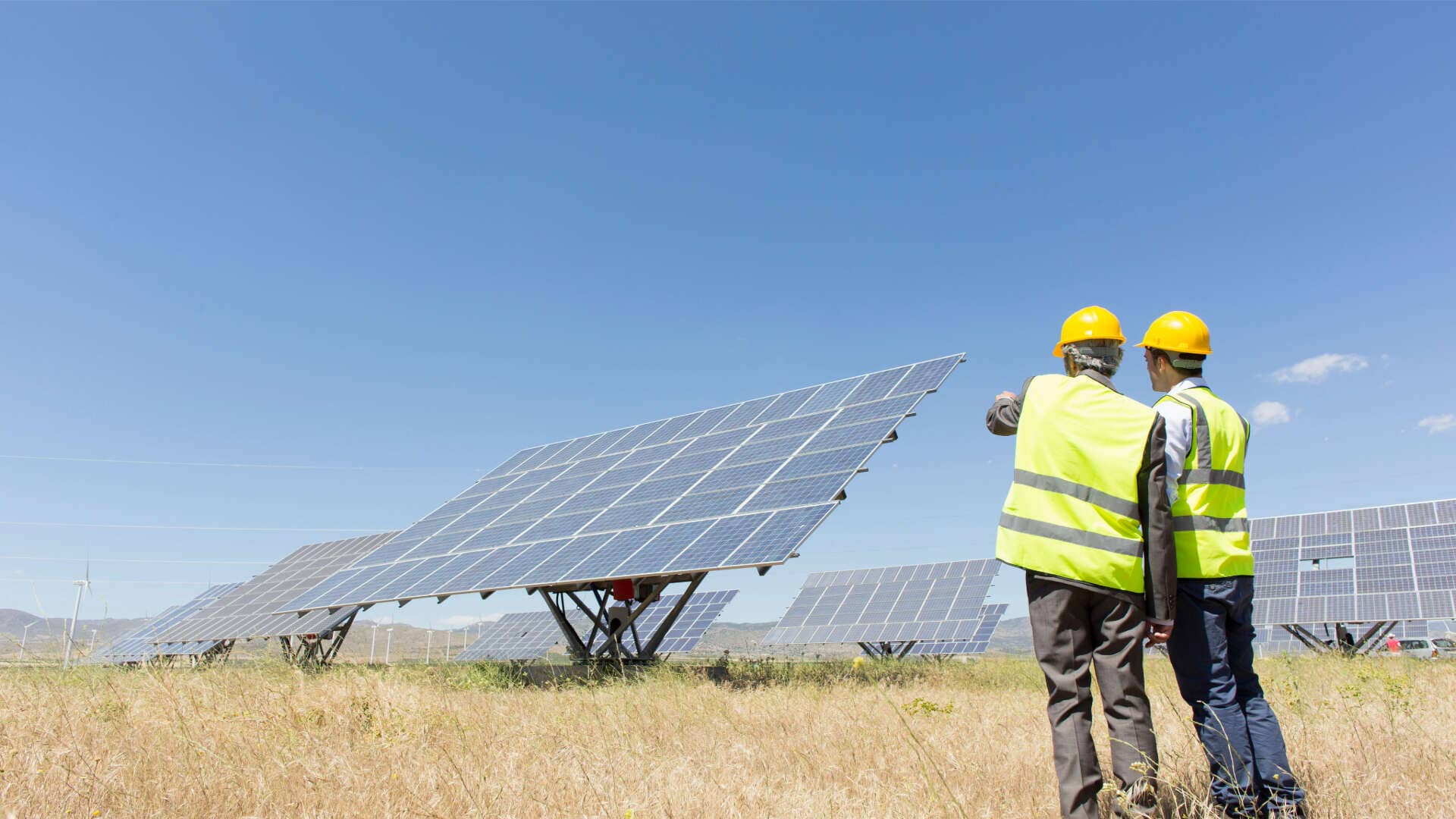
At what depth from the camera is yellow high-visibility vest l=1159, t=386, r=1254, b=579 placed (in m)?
3.50

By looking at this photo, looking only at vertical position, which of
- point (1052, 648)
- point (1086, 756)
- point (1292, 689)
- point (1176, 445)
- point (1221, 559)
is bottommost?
point (1292, 689)

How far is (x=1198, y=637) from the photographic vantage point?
3500mm

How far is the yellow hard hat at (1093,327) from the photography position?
3.64 m

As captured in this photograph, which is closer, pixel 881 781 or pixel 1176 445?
pixel 1176 445

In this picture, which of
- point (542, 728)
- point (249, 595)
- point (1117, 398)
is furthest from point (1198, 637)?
point (249, 595)

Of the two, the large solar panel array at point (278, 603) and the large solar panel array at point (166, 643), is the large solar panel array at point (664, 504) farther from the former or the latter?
the large solar panel array at point (166, 643)

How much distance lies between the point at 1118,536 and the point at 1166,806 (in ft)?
4.22

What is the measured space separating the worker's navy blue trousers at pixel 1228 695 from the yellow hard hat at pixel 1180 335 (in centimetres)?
112

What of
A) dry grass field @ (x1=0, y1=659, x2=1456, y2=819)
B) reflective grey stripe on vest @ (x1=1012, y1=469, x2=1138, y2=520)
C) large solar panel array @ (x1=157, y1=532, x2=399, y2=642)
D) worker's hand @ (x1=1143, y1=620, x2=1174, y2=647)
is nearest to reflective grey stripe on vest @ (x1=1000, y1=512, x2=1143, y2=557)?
reflective grey stripe on vest @ (x1=1012, y1=469, x2=1138, y2=520)

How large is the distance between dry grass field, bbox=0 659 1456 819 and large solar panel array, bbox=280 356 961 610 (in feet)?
7.65

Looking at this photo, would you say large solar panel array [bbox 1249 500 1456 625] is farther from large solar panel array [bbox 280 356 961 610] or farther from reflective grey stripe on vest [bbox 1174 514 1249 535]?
reflective grey stripe on vest [bbox 1174 514 1249 535]

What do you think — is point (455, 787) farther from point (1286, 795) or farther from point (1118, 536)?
point (1286, 795)

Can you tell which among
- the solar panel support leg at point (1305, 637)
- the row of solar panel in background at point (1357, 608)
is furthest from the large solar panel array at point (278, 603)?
the solar panel support leg at point (1305, 637)

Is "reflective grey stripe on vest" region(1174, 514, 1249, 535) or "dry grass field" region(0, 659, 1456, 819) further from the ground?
"reflective grey stripe on vest" region(1174, 514, 1249, 535)
